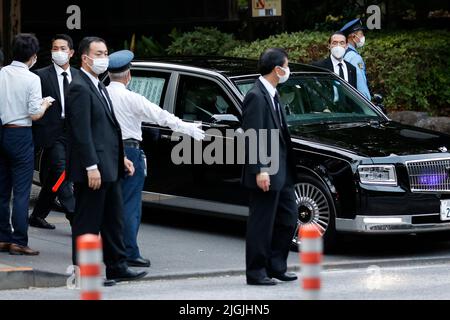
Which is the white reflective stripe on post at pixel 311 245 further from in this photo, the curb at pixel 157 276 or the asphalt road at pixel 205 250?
the curb at pixel 157 276

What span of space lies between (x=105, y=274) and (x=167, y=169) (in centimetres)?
256

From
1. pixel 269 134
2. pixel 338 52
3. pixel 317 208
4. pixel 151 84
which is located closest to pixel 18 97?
pixel 269 134

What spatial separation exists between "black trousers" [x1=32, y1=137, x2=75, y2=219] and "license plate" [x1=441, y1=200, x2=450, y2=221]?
3.45 m

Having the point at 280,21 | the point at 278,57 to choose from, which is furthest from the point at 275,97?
the point at 280,21

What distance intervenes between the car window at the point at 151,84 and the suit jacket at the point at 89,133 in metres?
3.10

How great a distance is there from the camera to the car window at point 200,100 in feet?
39.9

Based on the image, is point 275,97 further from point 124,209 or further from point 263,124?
point 124,209

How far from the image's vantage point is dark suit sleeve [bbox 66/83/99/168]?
30.6 feet

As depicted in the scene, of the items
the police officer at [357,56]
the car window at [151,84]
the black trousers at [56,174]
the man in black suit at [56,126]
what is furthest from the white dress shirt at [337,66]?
the black trousers at [56,174]

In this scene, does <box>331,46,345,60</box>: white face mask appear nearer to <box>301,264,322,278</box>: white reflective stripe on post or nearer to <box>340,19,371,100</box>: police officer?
<box>340,19,371,100</box>: police officer

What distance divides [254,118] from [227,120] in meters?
2.18

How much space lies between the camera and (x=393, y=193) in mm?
11047

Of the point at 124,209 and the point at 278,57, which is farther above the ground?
the point at 278,57

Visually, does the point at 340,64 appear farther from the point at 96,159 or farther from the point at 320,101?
the point at 96,159
